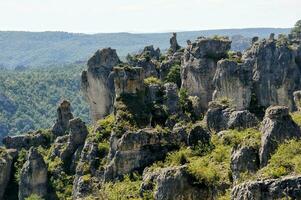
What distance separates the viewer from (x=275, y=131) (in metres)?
31.0

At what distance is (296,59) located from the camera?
73.9 meters

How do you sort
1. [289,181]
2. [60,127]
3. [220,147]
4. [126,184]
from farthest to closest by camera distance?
[60,127] < [126,184] < [220,147] < [289,181]

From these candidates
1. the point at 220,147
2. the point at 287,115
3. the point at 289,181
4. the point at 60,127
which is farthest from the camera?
the point at 60,127

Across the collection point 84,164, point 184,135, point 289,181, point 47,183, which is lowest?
point 47,183

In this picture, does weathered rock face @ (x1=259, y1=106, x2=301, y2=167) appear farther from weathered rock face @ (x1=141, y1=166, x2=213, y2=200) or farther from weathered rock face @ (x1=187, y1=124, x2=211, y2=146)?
weathered rock face @ (x1=187, y1=124, x2=211, y2=146)

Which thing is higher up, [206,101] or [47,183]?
[206,101]

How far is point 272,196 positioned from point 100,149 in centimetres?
2841

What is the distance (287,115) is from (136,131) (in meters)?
14.3

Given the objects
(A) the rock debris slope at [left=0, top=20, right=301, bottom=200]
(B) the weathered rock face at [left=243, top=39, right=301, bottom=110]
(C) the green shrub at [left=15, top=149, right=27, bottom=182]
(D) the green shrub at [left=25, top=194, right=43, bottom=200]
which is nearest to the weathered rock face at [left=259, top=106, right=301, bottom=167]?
(A) the rock debris slope at [left=0, top=20, right=301, bottom=200]

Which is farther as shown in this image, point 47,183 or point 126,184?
point 47,183

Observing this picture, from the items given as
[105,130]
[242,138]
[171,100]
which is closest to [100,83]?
[171,100]

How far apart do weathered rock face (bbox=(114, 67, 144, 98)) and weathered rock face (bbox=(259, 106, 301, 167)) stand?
878 inches

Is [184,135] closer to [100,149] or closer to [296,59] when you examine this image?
[100,149]

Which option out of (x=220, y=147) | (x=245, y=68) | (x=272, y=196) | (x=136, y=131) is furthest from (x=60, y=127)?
(x=272, y=196)
